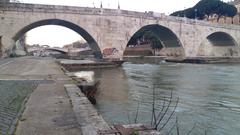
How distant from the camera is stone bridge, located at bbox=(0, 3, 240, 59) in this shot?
32906 millimetres

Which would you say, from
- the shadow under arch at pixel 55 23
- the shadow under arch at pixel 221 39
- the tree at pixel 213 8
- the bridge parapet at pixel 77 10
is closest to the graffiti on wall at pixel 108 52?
the shadow under arch at pixel 55 23

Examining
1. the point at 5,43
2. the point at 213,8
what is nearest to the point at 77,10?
the point at 5,43

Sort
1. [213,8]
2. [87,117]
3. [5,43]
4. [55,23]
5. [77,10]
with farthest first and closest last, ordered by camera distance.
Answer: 1. [213,8]
2. [55,23]
3. [77,10]
4. [5,43]
5. [87,117]

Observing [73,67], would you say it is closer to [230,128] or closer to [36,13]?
[36,13]

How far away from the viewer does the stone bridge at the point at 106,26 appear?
108 feet

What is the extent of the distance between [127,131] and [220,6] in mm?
67896

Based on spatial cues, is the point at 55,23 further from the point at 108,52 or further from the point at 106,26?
the point at 108,52

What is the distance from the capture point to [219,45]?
6169 centimetres

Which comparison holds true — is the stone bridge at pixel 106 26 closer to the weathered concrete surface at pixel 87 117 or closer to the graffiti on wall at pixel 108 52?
the graffiti on wall at pixel 108 52

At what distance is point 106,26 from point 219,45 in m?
32.8

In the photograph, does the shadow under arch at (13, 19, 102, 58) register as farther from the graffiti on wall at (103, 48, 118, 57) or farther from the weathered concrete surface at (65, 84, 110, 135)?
the weathered concrete surface at (65, 84, 110, 135)

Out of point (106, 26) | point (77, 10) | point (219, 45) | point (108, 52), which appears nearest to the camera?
point (77, 10)

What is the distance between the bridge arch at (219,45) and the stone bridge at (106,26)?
3777 millimetres

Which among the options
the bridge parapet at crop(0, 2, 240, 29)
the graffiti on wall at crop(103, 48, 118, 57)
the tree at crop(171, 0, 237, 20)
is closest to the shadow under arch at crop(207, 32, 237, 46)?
the tree at crop(171, 0, 237, 20)
